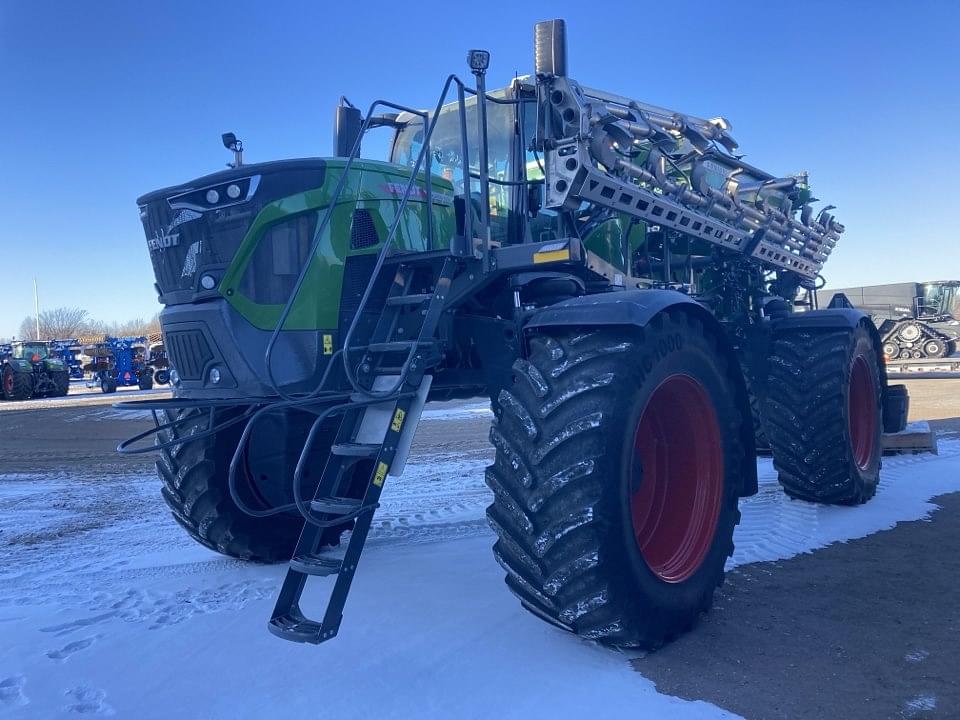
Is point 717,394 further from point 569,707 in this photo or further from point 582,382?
point 569,707

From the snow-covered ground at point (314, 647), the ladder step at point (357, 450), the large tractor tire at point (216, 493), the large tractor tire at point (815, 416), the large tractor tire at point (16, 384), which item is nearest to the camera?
the snow-covered ground at point (314, 647)

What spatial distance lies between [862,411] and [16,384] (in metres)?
27.5

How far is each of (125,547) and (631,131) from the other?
4.67 meters

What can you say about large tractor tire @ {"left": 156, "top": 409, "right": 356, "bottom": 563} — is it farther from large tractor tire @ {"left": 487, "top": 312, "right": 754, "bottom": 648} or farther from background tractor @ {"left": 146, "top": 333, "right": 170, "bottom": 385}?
background tractor @ {"left": 146, "top": 333, "right": 170, "bottom": 385}

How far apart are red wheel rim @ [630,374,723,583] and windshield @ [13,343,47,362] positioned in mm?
28981

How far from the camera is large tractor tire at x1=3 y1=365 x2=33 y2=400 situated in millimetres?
26320

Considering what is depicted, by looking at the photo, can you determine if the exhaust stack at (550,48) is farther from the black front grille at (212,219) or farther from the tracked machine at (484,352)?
the black front grille at (212,219)

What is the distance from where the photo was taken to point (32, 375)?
89.0ft

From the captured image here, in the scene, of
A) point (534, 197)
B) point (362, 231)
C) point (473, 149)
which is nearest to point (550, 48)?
point (534, 197)

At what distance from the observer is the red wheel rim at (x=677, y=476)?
4.08 m

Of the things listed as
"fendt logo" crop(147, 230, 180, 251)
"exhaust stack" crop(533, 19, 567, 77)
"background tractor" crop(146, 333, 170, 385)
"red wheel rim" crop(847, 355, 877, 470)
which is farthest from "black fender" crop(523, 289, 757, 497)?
"background tractor" crop(146, 333, 170, 385)

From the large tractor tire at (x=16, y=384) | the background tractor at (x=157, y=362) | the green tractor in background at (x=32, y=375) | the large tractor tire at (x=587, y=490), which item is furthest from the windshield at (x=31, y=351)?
the large tractor tire at (x=587, y=490)

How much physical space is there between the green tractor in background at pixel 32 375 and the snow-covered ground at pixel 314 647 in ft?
77.3

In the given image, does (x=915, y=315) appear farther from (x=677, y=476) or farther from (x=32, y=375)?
(x=32, y=375)
